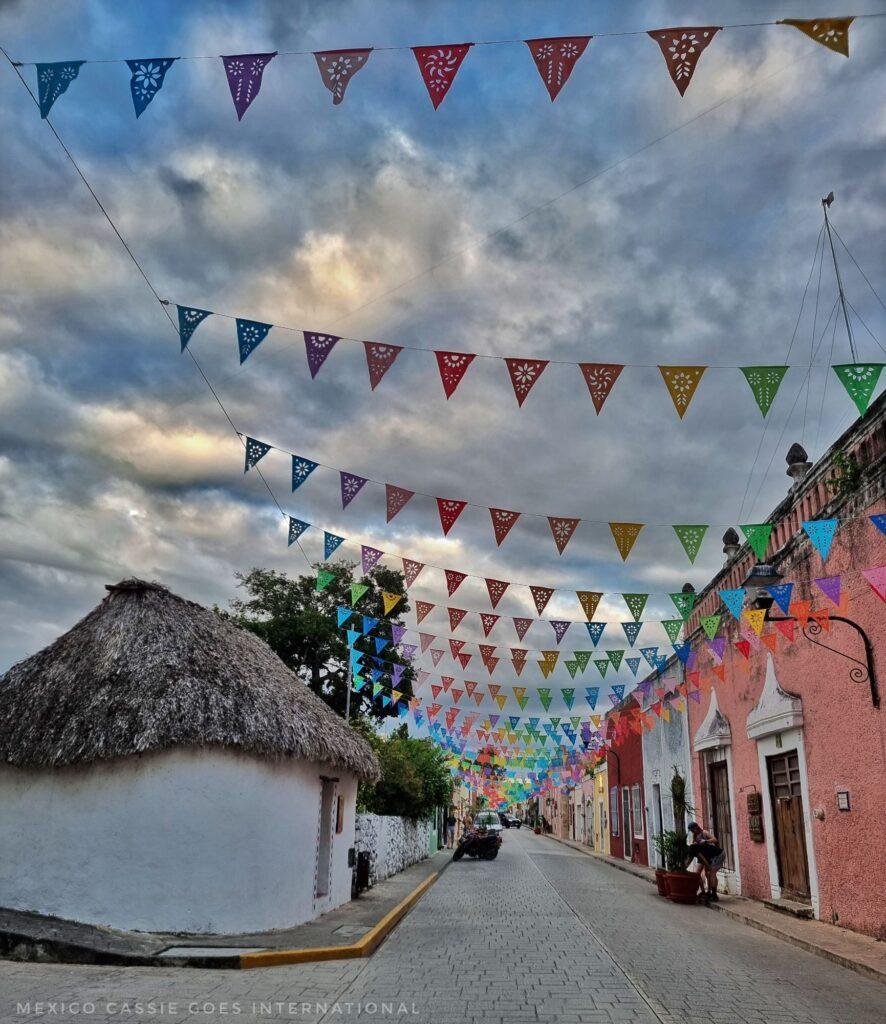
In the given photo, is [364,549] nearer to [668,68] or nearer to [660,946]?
[660,946]

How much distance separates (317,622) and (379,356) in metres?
24.4

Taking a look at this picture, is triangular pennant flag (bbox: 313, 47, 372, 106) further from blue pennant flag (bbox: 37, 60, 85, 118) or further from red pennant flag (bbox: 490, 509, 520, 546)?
red pennant flag (bbox: 490, 509, 520, 546)

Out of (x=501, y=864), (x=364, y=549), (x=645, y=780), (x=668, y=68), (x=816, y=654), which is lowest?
(x=501, y=864)

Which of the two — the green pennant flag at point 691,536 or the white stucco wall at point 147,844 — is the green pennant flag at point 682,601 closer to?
the green pennant flag at point 691,536

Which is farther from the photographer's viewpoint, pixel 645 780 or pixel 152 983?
pixel 645 780

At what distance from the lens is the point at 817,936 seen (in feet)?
32.7

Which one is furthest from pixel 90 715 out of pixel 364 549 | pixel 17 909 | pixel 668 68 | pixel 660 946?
pixel 668 68

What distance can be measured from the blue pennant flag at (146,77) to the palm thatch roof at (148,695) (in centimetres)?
681

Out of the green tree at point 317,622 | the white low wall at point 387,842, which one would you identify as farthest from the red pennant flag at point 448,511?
the green tree at point 317,622

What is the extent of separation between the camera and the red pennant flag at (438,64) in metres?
5.85

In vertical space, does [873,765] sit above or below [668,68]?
below

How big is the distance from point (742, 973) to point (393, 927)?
510 centimetres

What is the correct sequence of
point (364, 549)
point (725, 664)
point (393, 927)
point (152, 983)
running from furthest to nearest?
point (725, 664), point (364, 549), point (393, 927), point (152, 983)

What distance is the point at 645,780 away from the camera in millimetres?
24781
